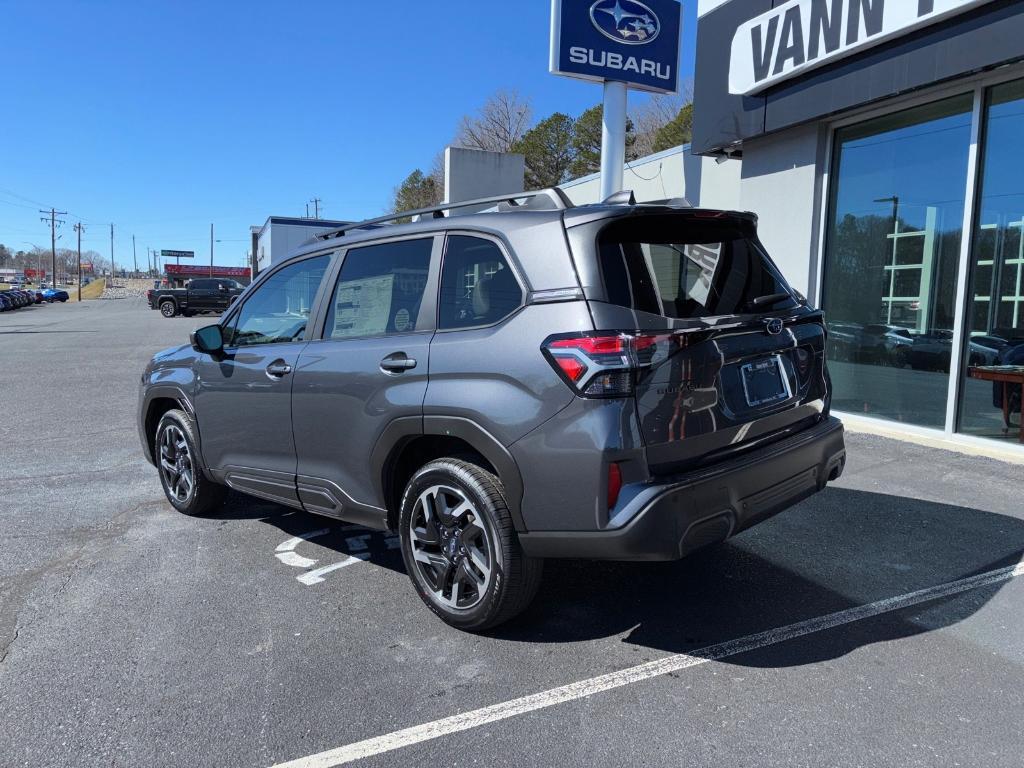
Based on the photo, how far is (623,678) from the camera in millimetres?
3006

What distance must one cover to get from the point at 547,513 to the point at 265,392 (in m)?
2.05

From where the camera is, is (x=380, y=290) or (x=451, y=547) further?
(x=380, y=290)

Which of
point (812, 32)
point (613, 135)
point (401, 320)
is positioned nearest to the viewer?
point (401, 320)

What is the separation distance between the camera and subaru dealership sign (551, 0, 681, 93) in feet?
34.9

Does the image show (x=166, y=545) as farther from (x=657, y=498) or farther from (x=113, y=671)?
(x=657, y=498)

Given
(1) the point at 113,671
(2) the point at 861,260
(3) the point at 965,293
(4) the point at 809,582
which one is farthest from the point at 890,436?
(1) the point at 113,671

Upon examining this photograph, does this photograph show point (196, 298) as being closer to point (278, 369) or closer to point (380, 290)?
point (278, 369)

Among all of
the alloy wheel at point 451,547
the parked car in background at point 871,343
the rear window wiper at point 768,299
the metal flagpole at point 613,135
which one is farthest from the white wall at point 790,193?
the alloy wheel at point 451,547

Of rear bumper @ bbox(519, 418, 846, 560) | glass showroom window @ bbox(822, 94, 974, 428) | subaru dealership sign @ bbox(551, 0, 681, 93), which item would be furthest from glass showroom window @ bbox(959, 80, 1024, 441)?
subaru dealership sign @ bbox(551, 0, 681, 93)

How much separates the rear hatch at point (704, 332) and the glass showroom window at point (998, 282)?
435 centimetres

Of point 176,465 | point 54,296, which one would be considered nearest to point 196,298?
point 176,465

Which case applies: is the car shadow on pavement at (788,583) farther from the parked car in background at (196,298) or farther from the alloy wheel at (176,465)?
the parked car in background at (196,298)

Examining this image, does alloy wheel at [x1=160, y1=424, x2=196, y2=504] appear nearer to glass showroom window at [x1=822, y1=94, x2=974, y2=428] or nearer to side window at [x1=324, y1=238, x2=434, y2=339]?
side window at [x1=324, y1=238, x2=434, y2=339]

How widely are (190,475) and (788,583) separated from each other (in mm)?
3818
